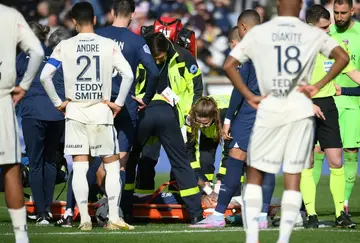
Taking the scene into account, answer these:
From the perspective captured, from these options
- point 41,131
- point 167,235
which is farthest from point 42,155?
point 167,235

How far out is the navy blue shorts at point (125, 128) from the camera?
11594 mm

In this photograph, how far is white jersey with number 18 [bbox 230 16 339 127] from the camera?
8.76 meters

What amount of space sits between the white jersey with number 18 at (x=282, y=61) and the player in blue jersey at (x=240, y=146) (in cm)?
246

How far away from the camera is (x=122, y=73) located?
11.0 m

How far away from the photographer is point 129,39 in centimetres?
1165

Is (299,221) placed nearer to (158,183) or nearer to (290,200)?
(290,200)

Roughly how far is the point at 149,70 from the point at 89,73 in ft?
2.90

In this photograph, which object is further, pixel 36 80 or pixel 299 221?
pixel 36 80

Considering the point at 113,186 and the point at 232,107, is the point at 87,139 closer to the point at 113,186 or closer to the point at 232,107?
the point at 113,186

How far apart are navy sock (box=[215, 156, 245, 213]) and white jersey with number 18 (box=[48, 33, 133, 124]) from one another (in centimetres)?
152

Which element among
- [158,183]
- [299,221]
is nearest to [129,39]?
[299,221]

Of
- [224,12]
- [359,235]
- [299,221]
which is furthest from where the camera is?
[224,12]

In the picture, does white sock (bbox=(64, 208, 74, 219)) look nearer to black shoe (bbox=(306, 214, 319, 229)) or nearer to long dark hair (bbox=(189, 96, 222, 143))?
long dark hair (bbox=(189, 96, 222, 143))

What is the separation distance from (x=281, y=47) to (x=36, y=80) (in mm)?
4628
